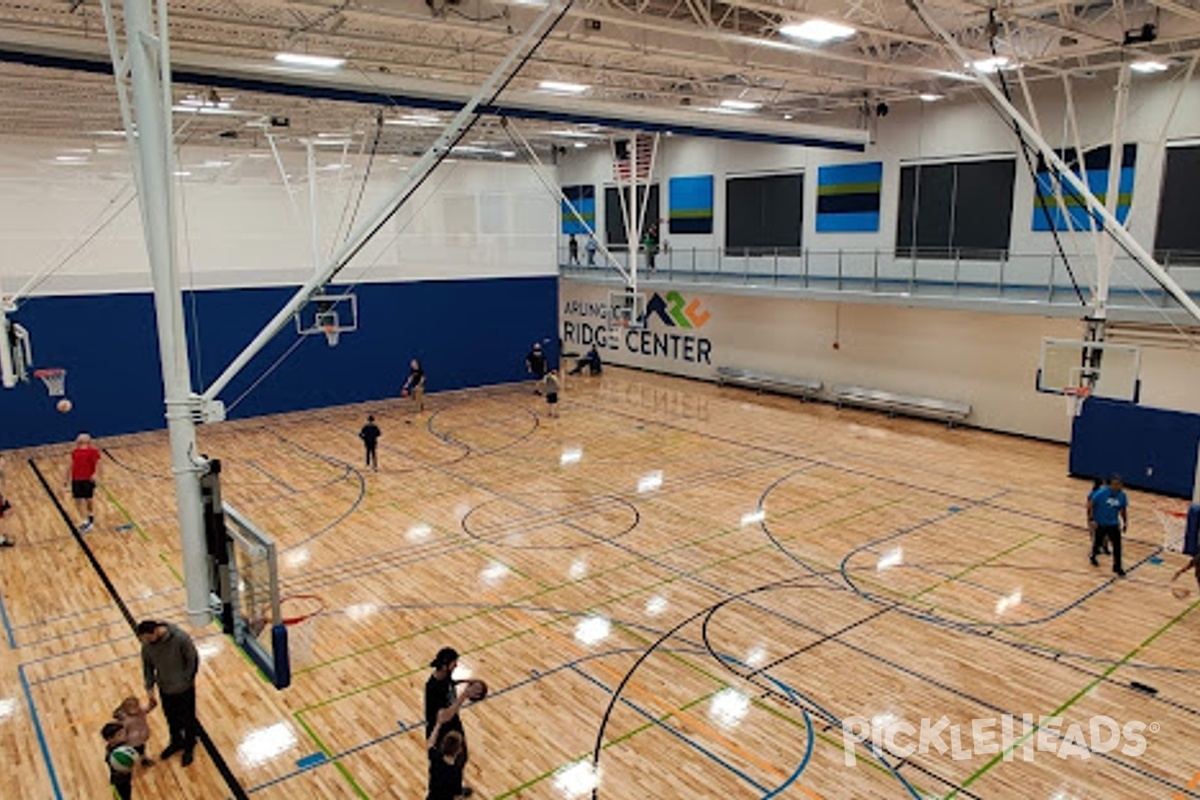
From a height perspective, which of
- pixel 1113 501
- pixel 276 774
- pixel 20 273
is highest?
pixel 20 273

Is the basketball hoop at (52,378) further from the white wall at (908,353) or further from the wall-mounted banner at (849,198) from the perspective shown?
the wall-mounted banner at (849,198)

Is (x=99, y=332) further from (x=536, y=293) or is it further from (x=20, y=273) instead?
(x=536, y=293)

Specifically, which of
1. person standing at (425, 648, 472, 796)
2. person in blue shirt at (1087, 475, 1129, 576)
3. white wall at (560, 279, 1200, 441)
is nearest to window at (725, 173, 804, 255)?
white wall at (560, 279, 1200, 441)

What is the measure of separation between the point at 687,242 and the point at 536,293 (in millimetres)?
5572

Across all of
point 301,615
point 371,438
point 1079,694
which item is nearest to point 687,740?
point 1079,694

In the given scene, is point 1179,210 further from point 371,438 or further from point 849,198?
point 371,438

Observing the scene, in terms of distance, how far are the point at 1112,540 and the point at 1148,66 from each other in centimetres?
946

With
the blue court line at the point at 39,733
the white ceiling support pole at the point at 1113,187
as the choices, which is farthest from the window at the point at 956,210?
the blue court line at the point at 39,733

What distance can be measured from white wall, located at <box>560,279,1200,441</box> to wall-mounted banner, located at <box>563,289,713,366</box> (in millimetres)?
67

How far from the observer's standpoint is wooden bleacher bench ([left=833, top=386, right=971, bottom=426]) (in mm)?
21531

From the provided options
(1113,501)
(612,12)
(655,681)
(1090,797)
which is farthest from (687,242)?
(1090,797)

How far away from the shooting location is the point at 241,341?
22.2 metres

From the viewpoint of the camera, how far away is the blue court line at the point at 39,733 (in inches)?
295

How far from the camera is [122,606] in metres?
11.2
